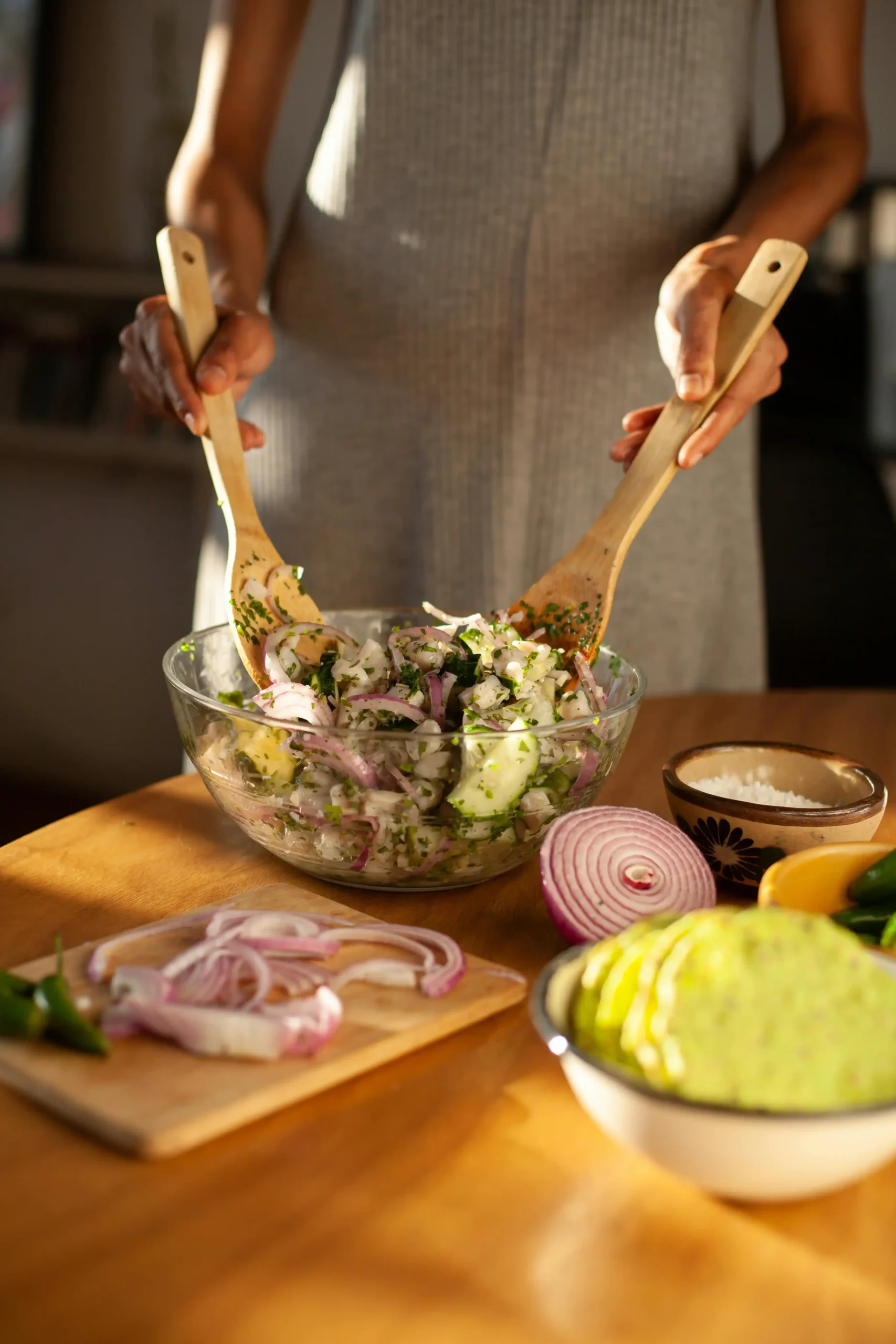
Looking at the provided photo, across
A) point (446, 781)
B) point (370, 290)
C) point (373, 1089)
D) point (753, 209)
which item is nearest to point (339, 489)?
point (370, 290)

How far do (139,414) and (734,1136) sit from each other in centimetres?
326

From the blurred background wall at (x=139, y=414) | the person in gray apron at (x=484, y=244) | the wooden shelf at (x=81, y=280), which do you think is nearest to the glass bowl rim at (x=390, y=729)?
the person in gray apron at (x=484, y=244)

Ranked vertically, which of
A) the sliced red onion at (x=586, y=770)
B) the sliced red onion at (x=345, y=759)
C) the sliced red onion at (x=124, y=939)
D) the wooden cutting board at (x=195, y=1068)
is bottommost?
the wooden cutting board at (x=195, y=1068)

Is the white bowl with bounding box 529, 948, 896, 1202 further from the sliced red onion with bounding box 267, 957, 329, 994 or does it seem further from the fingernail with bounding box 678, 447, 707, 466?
the fingernail with bounding box 678, 447, 707, 466

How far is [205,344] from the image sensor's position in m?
1.25

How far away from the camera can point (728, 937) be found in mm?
582

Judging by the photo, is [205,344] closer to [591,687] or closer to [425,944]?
[591,687]

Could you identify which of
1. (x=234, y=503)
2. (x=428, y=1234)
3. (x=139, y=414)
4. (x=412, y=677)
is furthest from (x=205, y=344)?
(x=139, y=414)

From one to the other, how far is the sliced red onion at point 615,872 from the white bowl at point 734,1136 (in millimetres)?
244

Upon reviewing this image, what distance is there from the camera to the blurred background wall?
337 cm

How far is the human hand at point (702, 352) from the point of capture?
3.79 ft

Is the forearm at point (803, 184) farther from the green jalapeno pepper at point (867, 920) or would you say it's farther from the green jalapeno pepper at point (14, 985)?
the green jalapeno pepper at point (14, 985)

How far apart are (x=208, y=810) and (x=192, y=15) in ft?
9.84

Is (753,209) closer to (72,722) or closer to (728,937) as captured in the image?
(728,937)
